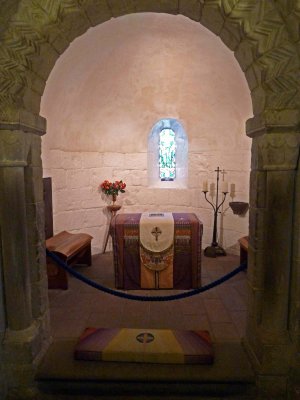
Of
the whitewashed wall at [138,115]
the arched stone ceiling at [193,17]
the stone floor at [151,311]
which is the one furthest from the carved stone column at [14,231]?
the whitewashed wall at [138,115]

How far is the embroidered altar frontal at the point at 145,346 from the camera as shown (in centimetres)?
265

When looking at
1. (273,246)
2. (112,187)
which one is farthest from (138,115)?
(273,246)

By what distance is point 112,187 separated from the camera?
233 inches

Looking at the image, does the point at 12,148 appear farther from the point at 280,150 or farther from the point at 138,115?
Result: the point at 138,115

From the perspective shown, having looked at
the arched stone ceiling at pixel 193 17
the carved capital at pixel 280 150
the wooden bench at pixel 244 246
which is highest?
the arched stone ceiling at pixel 193 17

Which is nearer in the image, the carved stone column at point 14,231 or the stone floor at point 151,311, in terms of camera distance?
the carved stone column at point 14,231

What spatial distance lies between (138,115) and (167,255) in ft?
10.7

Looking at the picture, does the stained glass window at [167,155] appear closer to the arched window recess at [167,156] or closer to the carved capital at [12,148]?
the arched window recess at [167,156]

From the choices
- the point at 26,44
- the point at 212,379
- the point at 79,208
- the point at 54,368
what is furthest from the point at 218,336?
the point at 79,208

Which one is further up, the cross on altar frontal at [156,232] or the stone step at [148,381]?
the cross on altar frontal at [156,232]

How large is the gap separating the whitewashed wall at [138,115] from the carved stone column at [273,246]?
116 inches

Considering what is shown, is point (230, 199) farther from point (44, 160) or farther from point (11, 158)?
point (11, 158)

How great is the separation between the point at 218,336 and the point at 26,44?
326 centimetres

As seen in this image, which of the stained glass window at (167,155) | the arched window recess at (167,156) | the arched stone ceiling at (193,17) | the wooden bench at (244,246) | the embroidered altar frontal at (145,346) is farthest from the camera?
the stained glass window at (167,155)
